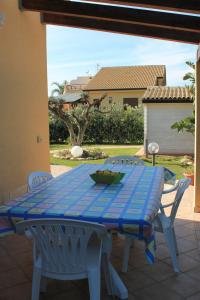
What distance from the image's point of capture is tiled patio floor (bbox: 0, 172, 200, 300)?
119 inches

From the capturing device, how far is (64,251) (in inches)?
97.0

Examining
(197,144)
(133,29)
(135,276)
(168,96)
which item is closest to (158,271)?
(135,276)

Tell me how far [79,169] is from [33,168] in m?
2.19

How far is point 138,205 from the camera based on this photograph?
109 inches

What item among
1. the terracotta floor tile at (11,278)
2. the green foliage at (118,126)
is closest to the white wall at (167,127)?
the green foliage at (118,126)

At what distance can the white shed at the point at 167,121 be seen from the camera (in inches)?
531

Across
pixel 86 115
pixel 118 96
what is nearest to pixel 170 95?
pixel 86 115

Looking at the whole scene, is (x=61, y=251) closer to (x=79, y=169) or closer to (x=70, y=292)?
(x=70, y=292)

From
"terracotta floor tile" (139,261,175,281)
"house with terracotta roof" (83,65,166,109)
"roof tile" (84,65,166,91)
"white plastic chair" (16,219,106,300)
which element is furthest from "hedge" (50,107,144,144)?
"white plastic chair" (16,219,106,300)

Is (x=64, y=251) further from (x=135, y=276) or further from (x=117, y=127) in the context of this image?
(x=117, y=127)

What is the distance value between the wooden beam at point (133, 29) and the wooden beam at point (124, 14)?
0.65m

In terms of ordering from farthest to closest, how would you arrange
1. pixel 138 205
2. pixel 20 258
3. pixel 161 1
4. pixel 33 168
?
pixel 33 168, pixel 161 1, pixel 20 258, pixel 138 205

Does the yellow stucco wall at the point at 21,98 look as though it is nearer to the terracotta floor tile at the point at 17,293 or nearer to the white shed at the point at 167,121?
the terracotta floor tile at the point at 17,293

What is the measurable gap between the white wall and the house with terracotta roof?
11.3m
